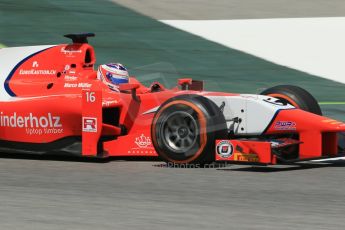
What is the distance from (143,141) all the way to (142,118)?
24 centimetres

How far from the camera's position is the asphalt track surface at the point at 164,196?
623 cm

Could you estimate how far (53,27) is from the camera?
19359 mm

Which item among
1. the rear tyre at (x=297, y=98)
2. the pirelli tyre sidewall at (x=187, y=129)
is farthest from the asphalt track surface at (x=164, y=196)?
the rear tyre at (x=297, y=98)

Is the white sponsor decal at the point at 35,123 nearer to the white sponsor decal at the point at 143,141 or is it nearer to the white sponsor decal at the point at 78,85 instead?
the white sponsor decal at the point at 78,85

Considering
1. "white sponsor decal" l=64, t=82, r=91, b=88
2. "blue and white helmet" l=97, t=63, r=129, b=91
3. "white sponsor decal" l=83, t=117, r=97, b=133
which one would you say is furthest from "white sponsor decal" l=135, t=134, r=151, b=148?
"white sponsor decal" l=64, t=82, r=91, b=88

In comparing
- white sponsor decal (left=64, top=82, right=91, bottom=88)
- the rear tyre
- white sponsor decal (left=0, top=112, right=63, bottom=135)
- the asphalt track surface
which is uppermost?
white sponsor decal (left=64, top=82, right=91, bottom=88)

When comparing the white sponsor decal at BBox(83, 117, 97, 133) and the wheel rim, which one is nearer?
the wheel rim

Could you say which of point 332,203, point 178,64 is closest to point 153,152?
point 332,203

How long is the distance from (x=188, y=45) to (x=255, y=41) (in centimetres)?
140

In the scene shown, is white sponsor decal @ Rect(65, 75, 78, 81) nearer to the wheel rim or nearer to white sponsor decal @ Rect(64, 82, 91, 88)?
white sponsor decal @ Rect(64, 82, 91, 88)

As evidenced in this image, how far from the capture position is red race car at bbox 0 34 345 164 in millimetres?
9000

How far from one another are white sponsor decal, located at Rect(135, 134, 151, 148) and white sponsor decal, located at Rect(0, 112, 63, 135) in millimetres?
892

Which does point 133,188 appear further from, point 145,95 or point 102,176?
point 145,95

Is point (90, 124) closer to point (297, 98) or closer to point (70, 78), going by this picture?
point (70, 78)
